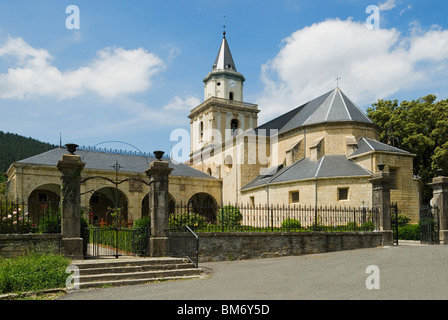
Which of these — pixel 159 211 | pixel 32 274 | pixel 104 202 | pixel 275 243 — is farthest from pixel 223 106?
pixel 32 274

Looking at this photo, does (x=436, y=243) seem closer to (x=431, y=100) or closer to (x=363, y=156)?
(x=363, y=156)

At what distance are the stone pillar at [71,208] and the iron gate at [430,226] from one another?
50.6 feet

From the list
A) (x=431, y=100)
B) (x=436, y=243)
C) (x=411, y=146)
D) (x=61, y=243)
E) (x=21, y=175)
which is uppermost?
(x=431, y=100)

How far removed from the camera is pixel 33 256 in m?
10.7

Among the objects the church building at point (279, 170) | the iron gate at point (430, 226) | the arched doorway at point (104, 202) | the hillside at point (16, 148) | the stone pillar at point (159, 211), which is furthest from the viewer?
the hillside at point (16, 148)

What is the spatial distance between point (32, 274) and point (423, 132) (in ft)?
119

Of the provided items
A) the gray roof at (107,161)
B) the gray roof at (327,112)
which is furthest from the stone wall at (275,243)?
the gray roof at (107,161)

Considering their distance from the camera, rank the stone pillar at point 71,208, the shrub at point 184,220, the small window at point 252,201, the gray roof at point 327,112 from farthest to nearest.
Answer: the small window at point 252,201
the gray roof at point 327,112
the shrub at point 184,220
the stone pillar at point 71,208

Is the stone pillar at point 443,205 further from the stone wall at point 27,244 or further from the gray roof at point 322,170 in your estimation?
Answer: the stone wall at point 27,244

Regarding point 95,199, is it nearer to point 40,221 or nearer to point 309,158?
point 309,158

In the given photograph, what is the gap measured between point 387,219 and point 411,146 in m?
21.3

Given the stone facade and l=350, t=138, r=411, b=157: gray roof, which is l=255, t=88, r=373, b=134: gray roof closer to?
l=350, t=138, r=411, b=157: gray roof

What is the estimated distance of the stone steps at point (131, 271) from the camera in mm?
9893
